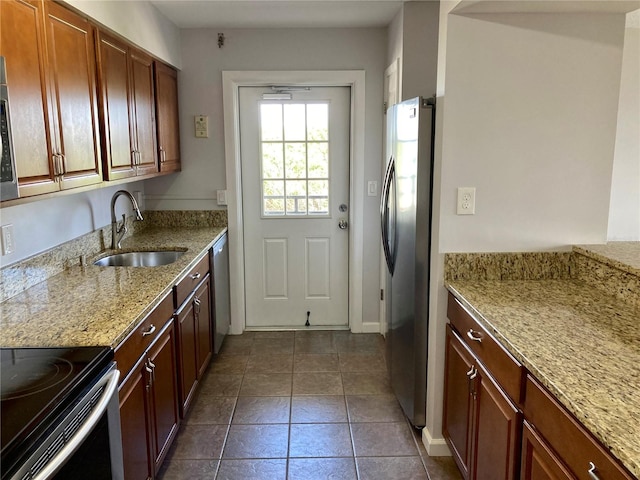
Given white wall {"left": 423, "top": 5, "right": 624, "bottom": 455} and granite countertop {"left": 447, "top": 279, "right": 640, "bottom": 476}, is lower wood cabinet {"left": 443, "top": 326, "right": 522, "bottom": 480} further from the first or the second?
white wall {"left": 423, "top": 5, "right": 624, "bottom": 455}

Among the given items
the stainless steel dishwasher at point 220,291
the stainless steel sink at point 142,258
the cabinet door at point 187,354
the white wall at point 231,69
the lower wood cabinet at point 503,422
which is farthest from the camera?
the white wall at point 231,69

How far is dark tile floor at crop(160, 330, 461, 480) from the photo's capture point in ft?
A: 7.54

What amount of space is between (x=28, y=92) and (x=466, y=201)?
1.75 metres

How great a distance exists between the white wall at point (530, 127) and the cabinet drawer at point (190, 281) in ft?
4.20

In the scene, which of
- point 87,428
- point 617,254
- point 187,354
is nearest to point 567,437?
point 617,254

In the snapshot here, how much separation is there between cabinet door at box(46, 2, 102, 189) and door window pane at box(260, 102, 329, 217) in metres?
1.69

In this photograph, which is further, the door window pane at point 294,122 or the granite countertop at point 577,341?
the door window pane at point 294,122

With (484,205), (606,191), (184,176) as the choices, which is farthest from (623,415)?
(184,176)

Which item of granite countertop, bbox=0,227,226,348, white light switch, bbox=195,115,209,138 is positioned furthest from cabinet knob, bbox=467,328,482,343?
white light switch, bbox=195,115,209,138

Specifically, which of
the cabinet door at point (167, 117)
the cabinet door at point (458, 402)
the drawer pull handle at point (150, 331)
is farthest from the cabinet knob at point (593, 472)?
the cabinet door at point (167, 117)

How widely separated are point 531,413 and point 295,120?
9.42ft

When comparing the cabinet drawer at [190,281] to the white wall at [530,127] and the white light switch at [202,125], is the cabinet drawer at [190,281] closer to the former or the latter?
the white light switch at [202,125]

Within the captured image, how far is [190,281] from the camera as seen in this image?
8.72 ft

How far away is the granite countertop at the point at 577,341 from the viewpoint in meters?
1.08
